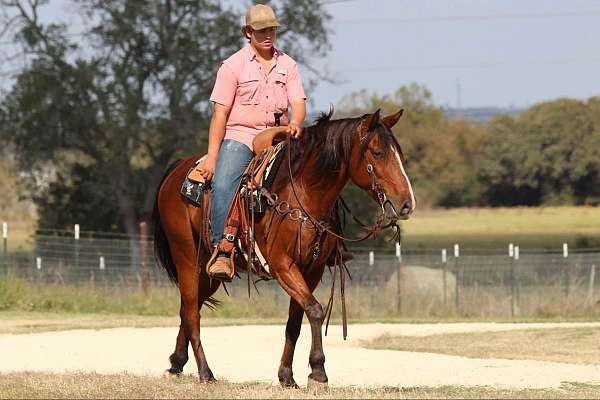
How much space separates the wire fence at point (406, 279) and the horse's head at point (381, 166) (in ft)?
50.4

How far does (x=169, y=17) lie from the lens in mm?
43656

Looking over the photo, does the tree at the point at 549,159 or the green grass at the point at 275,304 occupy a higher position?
the tree at the point at 549,159

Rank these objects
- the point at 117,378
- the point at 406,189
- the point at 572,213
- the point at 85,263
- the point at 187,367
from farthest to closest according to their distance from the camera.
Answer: the point at 572,213 → the point at 85,263 → the point at 187,367 → the point at 117,378 → the point at 406,189

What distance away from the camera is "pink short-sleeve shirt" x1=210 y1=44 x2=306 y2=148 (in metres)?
11.3

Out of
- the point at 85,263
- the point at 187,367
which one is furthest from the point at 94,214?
the point at 187,367

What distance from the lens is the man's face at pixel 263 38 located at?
1133 centimetres

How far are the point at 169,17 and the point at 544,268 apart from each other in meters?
18.5

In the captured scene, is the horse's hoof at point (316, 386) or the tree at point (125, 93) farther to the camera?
the tree at point (125, 93)

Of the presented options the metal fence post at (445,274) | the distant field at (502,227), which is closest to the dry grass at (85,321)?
the metal fence post at (445,274)

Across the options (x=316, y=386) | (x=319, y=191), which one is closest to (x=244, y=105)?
(x=319, y=191)

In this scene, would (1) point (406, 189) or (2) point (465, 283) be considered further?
(2) point (465, 283)

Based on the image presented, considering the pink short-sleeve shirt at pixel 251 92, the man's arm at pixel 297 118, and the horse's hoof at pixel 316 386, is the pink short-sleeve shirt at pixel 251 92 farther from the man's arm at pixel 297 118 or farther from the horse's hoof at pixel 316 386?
the horse's hoof at pixel 316 386

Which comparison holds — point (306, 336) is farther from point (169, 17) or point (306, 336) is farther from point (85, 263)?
point (169, 17)

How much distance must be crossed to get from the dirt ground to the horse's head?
9.44ft
